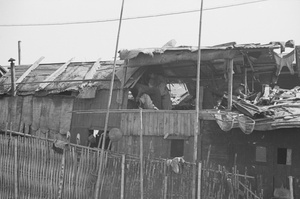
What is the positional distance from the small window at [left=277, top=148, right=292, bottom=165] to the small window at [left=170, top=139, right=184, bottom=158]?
3.12 m

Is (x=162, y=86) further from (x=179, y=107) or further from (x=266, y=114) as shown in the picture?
(x=266, y=114)

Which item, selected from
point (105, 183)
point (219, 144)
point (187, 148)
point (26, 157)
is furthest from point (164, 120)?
point (26, 157)

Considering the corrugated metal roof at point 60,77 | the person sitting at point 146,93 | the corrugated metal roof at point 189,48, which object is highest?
the corrugated metal roof at point 189,48

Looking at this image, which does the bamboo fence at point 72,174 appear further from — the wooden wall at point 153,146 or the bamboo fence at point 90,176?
the wooden wall at point 153,146

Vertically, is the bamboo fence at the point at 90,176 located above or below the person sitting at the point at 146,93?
below

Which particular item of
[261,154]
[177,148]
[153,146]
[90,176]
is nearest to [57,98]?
[90,176]

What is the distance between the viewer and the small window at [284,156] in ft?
37.7

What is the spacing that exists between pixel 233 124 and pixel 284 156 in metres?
2.19

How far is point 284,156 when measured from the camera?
11.7 m

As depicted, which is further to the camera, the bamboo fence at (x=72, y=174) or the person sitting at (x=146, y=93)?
the person sitting at (x=146, y=93)

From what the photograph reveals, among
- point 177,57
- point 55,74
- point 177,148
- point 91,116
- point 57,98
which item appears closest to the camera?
point 177,57

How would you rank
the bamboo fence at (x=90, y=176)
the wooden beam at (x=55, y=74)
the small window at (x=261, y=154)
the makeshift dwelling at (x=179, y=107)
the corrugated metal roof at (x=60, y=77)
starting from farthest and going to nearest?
the wooden beam at (x=55, y=74) < the corrugated metal roof at (x=60, y=77) < the small window at (x=261, y=154) < the makeshift dwelling at (x=179, y=107) < the bamboo fence at (x=90, y=176)

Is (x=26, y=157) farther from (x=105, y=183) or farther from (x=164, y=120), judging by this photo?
(x=164, y=120)

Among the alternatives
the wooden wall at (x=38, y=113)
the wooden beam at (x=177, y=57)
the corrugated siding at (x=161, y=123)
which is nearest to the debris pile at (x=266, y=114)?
the corrugated siding at (x=161, y=123)
